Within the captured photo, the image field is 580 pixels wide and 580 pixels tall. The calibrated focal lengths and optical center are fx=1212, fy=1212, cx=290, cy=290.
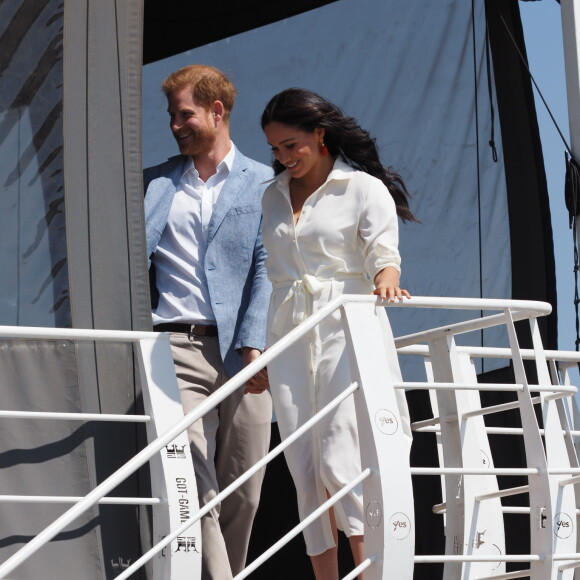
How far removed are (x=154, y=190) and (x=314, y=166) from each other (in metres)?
0.61

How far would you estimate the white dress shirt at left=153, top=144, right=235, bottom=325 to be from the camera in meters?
3.73

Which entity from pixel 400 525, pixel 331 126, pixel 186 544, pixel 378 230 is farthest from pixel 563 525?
pixel 331 126

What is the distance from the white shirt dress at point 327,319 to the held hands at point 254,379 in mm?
241

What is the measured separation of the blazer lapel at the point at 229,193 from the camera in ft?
12.4

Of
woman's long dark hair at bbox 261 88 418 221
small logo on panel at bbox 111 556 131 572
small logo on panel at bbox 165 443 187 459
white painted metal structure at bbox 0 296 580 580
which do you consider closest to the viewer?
white painted metal structure at bbox 0 296 580 580

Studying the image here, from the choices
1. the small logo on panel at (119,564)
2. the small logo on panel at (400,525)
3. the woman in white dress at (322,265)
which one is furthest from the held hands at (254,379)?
the small logo on panel at (400,525)

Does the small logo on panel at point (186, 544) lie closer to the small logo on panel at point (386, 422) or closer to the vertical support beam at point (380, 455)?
the vertical support beam at point (380, 455)

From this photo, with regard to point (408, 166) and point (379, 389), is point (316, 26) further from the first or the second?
point (379, 389)

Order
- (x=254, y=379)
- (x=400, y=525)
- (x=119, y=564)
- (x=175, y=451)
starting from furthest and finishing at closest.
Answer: (x=254, y=379), (x=119, y=564), (x=175, y=451), (x=400, y=525)

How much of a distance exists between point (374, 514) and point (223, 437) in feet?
3.37

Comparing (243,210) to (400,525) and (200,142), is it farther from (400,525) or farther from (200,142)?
(400,525)

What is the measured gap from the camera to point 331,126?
11.3ft

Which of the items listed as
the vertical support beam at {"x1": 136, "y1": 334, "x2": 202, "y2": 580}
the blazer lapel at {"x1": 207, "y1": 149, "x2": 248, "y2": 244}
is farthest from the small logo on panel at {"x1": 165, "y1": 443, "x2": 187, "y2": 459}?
the blazer lapel at {"x1": 207, "y1": 149, "x2": 248, "y2": 244}

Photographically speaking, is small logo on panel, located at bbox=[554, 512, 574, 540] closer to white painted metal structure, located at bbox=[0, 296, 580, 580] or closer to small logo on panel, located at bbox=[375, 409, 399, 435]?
white painted metal structure, located at bbox=[0, 296, 580, 580]
